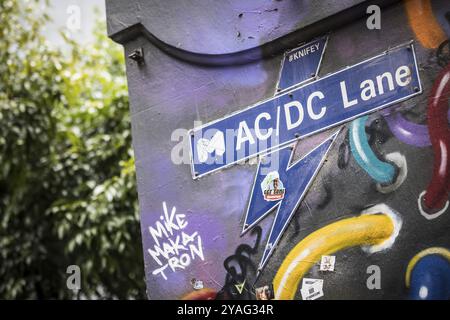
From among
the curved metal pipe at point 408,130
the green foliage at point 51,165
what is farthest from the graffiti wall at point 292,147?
the green foliage at point 51,165

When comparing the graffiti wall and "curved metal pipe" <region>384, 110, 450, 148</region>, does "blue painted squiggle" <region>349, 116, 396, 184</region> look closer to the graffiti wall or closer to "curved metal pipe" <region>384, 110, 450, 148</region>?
the graffiti wall

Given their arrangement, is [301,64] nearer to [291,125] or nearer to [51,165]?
[291,125]

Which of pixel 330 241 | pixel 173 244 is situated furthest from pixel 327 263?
pixel 173 244

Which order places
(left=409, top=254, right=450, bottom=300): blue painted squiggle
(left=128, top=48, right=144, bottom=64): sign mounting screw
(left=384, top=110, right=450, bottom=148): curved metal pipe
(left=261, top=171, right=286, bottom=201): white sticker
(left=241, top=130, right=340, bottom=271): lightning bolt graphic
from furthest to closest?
1. (left=128, top=48, right=144, bottom=64): sign mounting screw
2. (left=261, top=171, right=286, bottom=201): white sticker
3. (left=241, top=130, right=340, bottom=271): lightning bolt graphic
4. (left=384, top=110, right=450, bottom=148): curved metal pipe
5. (left=409, top=254, right=450, bottom=300): blue painted squiggle

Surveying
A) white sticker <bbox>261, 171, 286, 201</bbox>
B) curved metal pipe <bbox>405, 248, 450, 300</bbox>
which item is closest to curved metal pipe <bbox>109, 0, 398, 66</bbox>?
white sticker <bbox>261, 171, 286, 201</bbox>

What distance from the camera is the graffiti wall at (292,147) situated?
14.1 ft

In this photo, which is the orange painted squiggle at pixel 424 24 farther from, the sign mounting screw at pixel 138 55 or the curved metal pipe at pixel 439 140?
the sign mounting screw at pixel 138 55

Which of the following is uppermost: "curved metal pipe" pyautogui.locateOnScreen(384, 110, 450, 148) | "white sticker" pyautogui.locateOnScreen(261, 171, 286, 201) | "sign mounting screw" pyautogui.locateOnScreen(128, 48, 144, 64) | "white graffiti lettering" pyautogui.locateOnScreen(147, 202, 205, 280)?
"sign mounting screw" pyautogui.locateOnScreen(128, 48, 144, 64)

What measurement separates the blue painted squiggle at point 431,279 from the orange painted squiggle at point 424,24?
4.73ft

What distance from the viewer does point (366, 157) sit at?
4508 mm

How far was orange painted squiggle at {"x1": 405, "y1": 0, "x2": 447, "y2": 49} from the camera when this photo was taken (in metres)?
4.30
